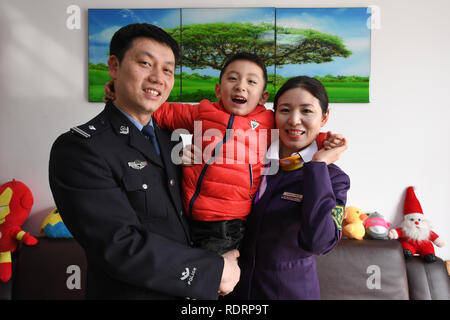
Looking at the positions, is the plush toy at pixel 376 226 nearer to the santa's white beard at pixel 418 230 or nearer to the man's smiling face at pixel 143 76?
the santa's white beard at pixel 418 230

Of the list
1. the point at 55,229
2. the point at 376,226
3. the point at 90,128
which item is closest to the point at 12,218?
the point at 55,229

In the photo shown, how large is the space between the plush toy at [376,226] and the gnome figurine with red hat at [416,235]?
10 cm

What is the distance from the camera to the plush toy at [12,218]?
252cm

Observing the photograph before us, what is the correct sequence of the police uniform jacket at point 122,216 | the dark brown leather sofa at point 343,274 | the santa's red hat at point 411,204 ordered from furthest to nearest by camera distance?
the santa's red hat at point 411,204 → the dark brown leather sofa at point 343,274 → the police uniform jacket at point 122,216

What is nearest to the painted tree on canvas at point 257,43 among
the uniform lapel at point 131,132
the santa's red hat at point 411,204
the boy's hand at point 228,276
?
the santa's red hat at point 411,204

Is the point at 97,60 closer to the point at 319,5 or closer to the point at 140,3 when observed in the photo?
the point at 140,3

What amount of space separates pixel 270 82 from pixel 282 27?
1.62 ft

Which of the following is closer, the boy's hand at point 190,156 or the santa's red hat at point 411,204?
the boy's hand at point 190,156

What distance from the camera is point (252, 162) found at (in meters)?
1.33

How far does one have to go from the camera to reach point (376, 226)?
2.57 meters

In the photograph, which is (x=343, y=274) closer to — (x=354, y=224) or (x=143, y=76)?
(x=354, y=224)

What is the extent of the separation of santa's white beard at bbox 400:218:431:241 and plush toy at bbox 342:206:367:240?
36 cm

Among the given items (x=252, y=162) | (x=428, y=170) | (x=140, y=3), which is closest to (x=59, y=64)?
(x=140, y=3)

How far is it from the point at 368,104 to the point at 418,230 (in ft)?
3.77
